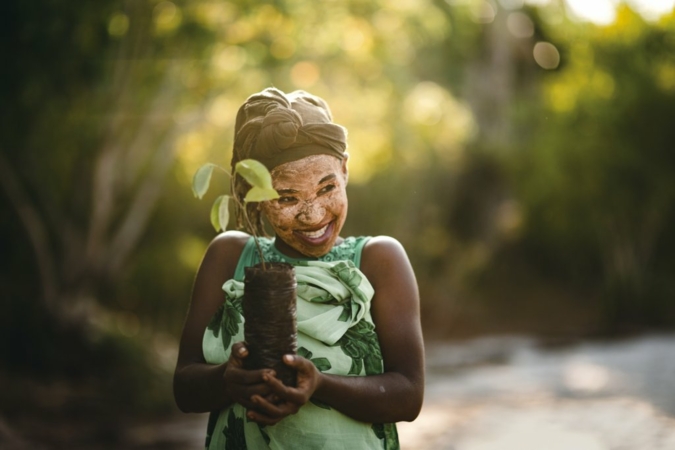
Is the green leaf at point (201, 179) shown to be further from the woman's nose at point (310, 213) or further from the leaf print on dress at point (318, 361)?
the leaf print on dress at point (318, 361)

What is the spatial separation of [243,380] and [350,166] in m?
12.7

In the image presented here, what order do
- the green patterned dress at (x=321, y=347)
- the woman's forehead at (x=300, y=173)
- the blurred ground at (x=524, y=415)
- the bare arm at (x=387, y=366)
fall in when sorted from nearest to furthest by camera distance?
the bare arm at (x=387, y=366) < the green patterned dress at (x=321, y=347) < the woman's forehead at (x=300, y=173) < the blurred ground at (x=524, y=415)

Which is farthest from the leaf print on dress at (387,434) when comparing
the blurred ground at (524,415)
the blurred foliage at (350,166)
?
the blurred foliage at (350,166)

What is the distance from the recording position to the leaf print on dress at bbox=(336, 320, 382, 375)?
7.13 feet

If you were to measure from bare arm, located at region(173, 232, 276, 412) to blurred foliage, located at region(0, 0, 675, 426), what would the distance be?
5.30m

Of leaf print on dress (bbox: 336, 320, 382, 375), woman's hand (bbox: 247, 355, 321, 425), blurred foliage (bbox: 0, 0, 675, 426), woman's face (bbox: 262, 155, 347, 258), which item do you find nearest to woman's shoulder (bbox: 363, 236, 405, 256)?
woman's face (bbox: 262, 155, 347, 258)

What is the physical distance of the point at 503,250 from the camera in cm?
2078

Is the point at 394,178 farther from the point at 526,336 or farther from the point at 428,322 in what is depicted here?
the point at 526,336

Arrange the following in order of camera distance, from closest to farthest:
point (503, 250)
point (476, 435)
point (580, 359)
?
point (476, 435) < point (580, 359) < point (503, 250)

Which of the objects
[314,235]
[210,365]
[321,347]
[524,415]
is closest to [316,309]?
[321,347]

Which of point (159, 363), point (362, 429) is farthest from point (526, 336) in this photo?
point (362, 429)

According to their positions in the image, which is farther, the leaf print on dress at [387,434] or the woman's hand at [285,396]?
the leaf print on dress at [387,434]

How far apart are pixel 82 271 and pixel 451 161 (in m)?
10.4

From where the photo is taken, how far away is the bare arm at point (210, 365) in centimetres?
197
